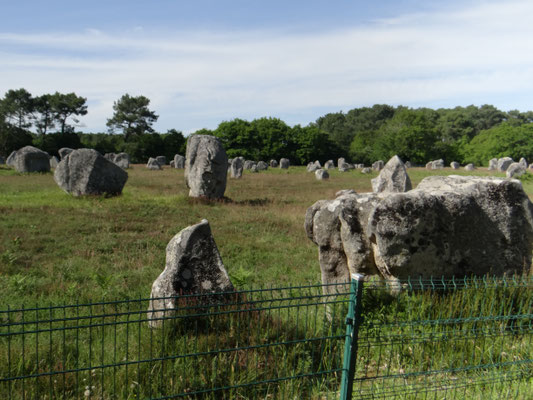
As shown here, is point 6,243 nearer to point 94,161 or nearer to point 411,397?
point 94,161

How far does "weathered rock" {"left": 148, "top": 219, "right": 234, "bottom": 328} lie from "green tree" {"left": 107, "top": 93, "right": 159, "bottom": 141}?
75058mm

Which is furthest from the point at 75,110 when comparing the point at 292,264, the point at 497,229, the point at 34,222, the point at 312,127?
the point at 497,229

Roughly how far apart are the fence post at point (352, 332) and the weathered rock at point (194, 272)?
2.31 metres

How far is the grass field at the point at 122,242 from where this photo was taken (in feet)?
27.1

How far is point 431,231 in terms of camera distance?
596 cm

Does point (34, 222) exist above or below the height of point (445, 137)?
below

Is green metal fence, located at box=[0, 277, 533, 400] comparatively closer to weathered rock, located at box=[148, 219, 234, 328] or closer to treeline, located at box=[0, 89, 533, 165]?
weathered rock, located at box=[148, 219, 234, 328]

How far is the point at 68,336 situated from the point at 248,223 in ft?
31.6

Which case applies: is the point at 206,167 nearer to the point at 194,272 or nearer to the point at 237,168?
the point at 194,272

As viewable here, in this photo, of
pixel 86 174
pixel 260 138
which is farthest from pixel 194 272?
pixel 260 138

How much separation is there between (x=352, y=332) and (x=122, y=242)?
30.0ft

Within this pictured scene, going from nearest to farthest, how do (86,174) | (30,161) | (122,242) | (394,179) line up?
(122,242), (86,174), (394,179), (30,161)

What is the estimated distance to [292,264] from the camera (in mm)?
10492

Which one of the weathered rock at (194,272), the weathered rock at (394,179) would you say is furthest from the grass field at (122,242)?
the weathered rock at (394,179)
